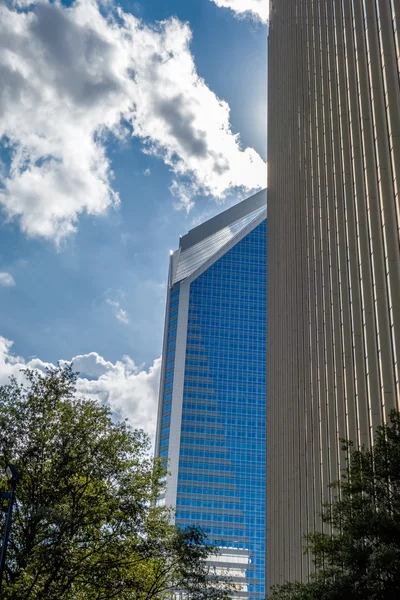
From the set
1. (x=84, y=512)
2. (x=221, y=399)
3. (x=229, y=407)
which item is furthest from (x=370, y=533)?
(x=221, y=399)

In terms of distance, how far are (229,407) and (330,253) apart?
133706mm

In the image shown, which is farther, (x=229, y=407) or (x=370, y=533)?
(x=229, y=407)

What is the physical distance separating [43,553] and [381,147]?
86.8 feet

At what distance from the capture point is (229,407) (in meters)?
176

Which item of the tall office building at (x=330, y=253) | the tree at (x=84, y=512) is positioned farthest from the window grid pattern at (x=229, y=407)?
the tree at (x=84, y=512)

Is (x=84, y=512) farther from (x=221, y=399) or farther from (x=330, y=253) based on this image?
(x=221, y=399)

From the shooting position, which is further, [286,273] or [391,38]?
[286,273]

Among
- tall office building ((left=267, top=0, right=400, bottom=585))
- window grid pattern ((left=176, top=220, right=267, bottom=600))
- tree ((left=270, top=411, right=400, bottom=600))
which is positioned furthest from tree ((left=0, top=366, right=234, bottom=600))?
window grid pattern ((left=176, top=220, right=267, bottom=600))

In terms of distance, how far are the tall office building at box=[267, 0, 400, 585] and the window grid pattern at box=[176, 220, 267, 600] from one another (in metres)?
95.5

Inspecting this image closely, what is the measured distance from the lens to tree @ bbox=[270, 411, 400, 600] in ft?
70.6

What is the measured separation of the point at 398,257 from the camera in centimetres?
3312

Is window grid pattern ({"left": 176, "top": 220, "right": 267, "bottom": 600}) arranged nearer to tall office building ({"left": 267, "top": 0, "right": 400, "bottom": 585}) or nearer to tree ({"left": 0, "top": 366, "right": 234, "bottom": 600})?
tall office building ({"left": 267, "top": 0, "right": 400, "bottom": 585})

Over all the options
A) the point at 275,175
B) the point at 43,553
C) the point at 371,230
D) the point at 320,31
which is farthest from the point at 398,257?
the point at 275,175

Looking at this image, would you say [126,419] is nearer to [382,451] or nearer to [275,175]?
[382,451]
